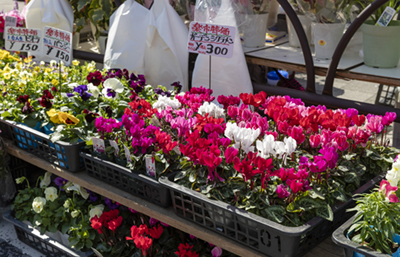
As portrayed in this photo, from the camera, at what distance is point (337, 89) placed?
5.08m

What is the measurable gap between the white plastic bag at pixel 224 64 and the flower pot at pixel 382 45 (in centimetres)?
61

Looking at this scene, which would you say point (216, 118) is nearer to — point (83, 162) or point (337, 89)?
point (83, 162)

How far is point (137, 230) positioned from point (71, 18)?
181 cm

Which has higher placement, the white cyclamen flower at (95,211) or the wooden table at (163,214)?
the wooden table at (163,214)

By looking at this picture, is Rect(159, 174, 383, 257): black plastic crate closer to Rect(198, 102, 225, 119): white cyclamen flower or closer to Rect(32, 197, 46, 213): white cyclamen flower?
Rect(198, 102, 225, 119): white cyclamen flower

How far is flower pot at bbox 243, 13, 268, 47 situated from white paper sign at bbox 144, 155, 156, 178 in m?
1.19

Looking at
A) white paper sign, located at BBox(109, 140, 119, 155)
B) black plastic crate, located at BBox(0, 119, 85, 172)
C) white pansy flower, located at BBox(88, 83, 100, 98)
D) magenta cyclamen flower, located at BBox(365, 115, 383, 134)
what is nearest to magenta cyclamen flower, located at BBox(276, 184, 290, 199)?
magenta cyclamen flower, located at BBox(365, 115, 383, 134)

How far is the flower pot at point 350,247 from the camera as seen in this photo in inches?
37.0

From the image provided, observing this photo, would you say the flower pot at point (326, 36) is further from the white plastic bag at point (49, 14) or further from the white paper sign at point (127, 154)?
the white plastic bag at point (49, 14)

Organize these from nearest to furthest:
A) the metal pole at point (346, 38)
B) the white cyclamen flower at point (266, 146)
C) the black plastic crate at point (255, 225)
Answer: the black plastic crate at point (255, 225) → the white cyclamen flower at point (266, 146) → the metal pole at point (346, 38)

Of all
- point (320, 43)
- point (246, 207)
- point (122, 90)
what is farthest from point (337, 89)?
point (246, 207)

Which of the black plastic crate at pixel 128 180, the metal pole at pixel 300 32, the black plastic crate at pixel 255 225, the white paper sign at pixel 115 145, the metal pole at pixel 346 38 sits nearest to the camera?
the black plastic crate at pixel 255 225

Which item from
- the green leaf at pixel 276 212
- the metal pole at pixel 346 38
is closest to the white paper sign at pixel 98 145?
the green leaf at pixel 276 212

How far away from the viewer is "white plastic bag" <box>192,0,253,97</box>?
2049mm
